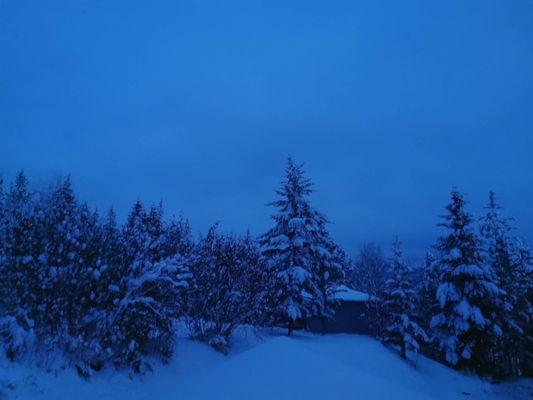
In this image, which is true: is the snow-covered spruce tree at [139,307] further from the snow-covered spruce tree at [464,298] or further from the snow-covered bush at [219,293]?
the snow-covered spruce tree at [464,298]

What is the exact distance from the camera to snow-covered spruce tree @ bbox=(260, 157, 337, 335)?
18.5m

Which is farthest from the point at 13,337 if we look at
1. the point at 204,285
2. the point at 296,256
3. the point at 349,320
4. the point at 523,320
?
the point at 349,320

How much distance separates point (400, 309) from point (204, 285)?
1284 cm

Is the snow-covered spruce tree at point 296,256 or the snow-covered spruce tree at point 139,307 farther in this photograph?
the snow-covered spruce tree at point 296,256

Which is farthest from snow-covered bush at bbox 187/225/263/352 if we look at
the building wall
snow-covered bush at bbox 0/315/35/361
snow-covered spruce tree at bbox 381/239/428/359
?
the building wall

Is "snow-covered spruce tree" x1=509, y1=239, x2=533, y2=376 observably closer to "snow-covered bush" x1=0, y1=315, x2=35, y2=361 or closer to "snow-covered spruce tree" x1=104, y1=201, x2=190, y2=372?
"snow-covered spruce tree" x1=104, y1=201, x2=190, y2=372

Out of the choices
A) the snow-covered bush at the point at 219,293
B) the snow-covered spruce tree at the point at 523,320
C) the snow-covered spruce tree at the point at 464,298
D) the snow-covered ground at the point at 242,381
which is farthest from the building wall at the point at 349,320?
the snow-covered ground at the point at 242,381

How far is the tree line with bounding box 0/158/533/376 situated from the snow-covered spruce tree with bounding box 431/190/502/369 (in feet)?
0.20

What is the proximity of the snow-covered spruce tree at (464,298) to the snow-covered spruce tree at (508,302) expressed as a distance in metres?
0.66

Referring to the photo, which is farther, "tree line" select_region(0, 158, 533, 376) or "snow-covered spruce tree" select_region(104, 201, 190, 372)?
"snow-covered spruce tree" select_region(104, 201, 190, 372)

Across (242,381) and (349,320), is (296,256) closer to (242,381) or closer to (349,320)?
(349,320)

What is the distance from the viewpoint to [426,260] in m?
29.7

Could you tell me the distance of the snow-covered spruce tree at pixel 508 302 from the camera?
18.3 m

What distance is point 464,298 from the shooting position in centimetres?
1838
